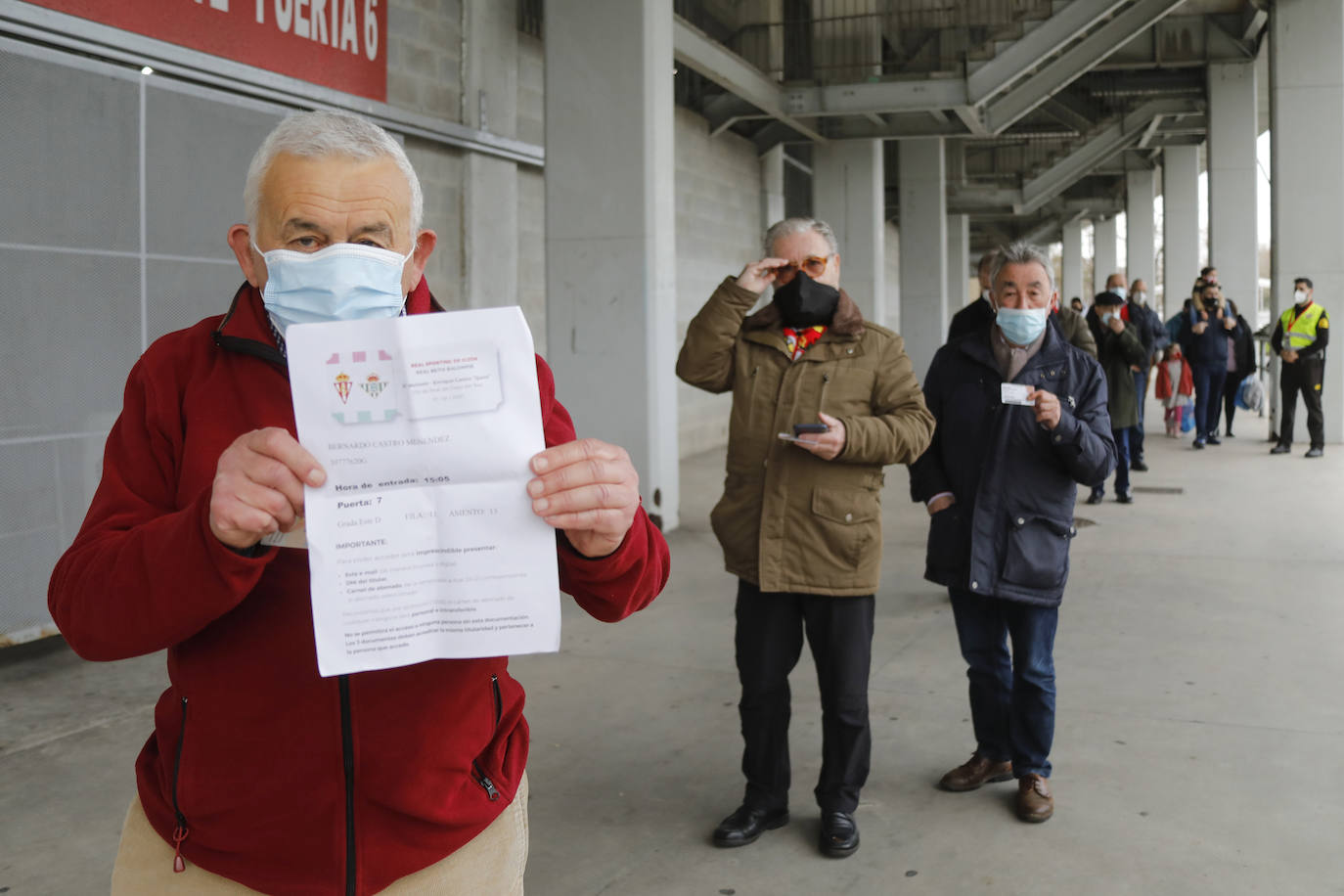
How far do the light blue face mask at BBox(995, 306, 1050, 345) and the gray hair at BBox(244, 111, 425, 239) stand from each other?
9.62 ft

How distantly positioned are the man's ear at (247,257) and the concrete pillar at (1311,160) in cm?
1572

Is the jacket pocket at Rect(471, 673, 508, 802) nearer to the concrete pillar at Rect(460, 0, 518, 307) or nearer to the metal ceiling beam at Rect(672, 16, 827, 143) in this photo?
the concrete pillar at Rect(460, 0, 518, 307)

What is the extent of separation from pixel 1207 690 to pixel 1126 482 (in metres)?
5.63

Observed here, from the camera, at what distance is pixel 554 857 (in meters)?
3.74

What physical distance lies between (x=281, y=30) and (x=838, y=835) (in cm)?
587

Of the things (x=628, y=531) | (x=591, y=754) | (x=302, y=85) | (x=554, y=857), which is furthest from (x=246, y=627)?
(x=302, y=85)

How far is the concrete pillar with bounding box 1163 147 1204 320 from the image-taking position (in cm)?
2667

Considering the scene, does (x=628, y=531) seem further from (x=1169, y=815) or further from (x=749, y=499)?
(x=1169, y=815)

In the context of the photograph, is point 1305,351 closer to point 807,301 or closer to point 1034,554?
point 1034,554

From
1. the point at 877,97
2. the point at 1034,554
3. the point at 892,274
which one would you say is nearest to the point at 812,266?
the point at 1034,554

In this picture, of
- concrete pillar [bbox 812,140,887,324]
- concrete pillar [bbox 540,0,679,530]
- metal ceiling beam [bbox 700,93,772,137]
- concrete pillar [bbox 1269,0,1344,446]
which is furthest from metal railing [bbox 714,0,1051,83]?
concrete pillar [bbox 540,0,679,530]

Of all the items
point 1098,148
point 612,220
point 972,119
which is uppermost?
point 1098,148

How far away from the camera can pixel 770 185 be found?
18.0 m

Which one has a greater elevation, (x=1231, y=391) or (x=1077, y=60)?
(x=1077, y=60)
